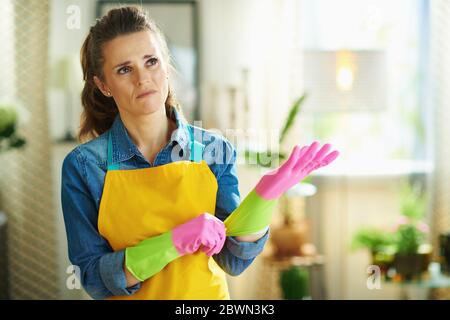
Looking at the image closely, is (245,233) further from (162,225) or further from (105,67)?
(105,67)

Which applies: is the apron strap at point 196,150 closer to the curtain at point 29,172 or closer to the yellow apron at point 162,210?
the yellow apron at point 162,210

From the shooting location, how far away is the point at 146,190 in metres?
0.73

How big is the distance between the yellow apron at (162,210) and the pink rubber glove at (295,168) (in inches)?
3.0

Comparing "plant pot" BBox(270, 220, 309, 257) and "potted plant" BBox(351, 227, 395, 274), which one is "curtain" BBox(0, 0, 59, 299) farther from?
"potted plant" BBox(351, 227, 395, 274)

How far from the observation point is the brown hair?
708 mm

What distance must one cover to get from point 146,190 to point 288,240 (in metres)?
1.54

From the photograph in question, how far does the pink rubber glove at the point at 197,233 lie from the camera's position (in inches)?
26.8

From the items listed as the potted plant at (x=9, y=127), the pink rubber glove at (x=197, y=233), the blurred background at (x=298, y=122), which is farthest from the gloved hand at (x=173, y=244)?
the potted plant at (x=9, y=127)

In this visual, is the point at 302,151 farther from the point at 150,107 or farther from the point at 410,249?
the point at 410,249

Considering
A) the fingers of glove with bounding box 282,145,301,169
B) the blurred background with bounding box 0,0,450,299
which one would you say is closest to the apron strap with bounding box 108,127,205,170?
the fingers of glove with bounding box 282,145,301,169

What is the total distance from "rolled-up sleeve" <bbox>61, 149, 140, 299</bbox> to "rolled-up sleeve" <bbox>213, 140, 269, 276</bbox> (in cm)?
11

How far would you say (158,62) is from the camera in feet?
2.36
